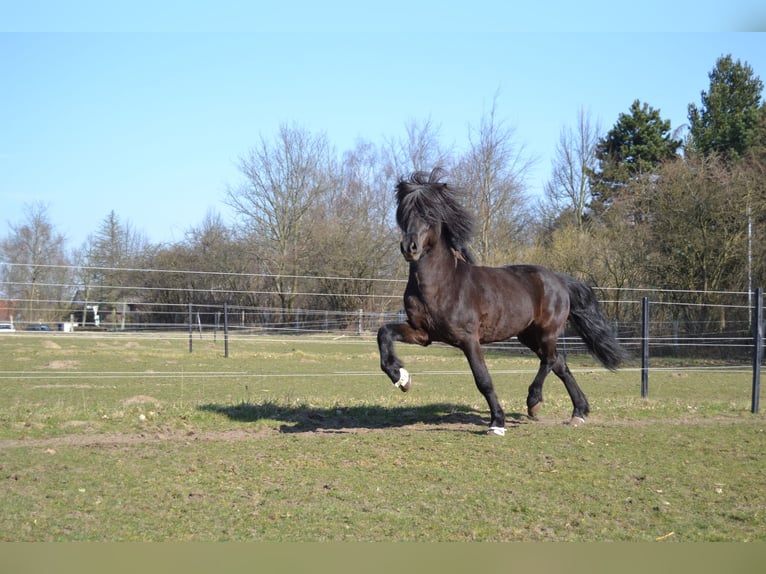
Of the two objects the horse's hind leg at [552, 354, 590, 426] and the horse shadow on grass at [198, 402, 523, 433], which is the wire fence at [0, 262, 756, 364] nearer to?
the horse shadow on grass at [198, 402, 523, 433]

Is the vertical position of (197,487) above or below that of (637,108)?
below

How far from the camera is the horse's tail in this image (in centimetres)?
904

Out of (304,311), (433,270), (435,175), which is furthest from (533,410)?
(304,311)

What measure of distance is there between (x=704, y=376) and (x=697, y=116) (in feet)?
81.7

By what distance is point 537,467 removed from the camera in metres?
5.69

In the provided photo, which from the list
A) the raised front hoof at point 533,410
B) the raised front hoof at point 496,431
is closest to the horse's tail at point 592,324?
the raised front hoof at point 533,410

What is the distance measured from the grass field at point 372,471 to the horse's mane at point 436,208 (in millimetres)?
2179

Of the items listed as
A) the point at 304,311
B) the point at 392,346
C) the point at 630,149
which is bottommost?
the point at 392,346

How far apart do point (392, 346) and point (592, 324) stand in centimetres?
335

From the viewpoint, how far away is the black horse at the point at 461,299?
722cm

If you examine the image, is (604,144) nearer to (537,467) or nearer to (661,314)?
(661,314)

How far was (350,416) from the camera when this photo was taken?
8.41 m

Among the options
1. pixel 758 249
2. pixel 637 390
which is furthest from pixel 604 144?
pixel 637 390

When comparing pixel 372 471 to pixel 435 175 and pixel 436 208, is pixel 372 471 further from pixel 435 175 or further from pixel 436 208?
pixel 435 175
